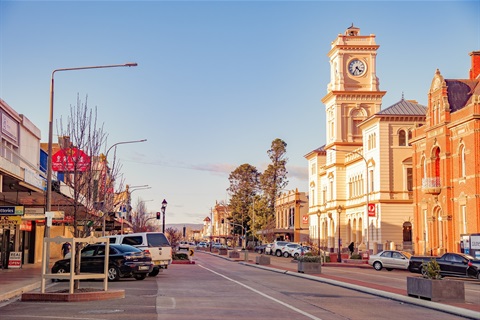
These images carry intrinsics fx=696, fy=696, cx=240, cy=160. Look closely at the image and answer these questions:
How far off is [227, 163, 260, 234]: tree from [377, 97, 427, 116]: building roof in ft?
189

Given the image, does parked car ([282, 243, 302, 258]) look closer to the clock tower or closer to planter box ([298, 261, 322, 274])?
the clock tower

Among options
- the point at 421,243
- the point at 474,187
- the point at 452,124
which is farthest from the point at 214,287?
the point at 421,243

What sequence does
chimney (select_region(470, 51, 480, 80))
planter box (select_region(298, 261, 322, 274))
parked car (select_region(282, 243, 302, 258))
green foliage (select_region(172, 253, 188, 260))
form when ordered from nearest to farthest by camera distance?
planter box (select_region(298, 261, 322, 274))
green foliage (select_region(172, 253, 188, 260))
chimney (select_region(470, 51, 480, 80))
parked car (select_region(282, 243, 302, 258))

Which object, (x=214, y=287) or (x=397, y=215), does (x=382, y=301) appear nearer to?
(x=214, y=287)

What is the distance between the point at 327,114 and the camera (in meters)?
92.5

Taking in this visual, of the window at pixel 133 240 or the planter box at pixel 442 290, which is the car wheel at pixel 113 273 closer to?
the window at pixel 133 240

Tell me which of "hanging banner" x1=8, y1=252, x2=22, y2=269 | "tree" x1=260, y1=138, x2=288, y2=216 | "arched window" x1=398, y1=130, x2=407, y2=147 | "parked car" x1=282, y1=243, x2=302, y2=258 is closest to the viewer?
"hanging banner" x1=8, y1=252, x2=22, y2=269

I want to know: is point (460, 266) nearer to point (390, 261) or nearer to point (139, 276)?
point (390, 261)

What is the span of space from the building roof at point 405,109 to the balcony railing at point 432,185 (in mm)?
15457

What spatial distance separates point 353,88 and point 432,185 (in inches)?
1290

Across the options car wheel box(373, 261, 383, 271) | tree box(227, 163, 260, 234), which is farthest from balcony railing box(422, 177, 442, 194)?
tree box(227, 163, 260, 234)

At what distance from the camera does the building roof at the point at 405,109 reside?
72188mm

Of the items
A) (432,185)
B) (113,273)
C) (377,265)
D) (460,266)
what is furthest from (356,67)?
(113,273)

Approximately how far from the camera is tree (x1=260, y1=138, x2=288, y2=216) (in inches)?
4651
